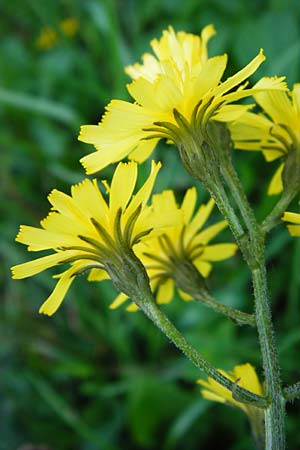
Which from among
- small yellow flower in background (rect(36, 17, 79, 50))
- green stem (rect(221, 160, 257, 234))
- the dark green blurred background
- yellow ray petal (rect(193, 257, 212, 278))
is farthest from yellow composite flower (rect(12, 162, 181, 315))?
small yellow flower in background (rect(36, 17, 79, 50))

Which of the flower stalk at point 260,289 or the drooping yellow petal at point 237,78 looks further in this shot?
the flower stalk at point 260,289

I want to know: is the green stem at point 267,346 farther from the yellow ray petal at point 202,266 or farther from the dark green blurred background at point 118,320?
the dark green blurred background at point 118,320

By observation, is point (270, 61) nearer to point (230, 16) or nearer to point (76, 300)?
point (230, 16)

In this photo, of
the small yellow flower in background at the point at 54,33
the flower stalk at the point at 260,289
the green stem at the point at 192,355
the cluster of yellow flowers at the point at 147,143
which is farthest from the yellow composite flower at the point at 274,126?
the small yellow flower in background at the point at 54,33

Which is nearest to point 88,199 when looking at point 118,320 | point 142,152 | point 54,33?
point 142,152

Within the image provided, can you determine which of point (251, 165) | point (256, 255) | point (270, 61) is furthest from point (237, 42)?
point (256, 255)

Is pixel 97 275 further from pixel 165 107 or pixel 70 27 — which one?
pixel 70 27
